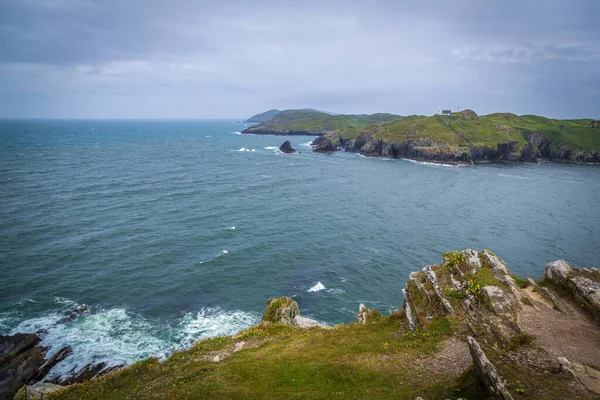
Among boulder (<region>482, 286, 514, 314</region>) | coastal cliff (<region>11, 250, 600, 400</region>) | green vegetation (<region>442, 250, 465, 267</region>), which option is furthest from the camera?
green vegetation (<region>442, 250, 465, 267</region>)

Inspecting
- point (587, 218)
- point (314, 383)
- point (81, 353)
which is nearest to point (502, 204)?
point (587, 218)

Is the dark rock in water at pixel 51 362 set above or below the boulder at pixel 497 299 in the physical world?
below

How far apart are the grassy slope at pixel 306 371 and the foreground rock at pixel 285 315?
547 cm

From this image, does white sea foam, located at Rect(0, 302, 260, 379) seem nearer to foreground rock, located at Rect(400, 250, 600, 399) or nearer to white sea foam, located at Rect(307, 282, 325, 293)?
white sea foam, located at Rect(307, 282, 325, 293)

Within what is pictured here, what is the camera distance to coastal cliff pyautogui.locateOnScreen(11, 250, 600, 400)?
20344 mm

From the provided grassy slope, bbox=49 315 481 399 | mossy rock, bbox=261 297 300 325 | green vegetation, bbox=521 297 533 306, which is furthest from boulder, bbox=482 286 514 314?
mossy rock, bbox=261 297 300 325

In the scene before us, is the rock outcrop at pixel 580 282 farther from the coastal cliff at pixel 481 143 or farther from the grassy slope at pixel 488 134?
the grassy slope at pixel 488 134

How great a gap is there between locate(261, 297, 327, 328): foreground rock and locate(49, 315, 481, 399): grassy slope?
5.47 m

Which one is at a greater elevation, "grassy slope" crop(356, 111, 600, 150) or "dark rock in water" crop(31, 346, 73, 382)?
"grassy slope" crop(356, 111, 600, 150)

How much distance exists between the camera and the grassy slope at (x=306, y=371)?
21.6 metres

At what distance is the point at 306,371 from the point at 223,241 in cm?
4142

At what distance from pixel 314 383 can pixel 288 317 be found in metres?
15.0

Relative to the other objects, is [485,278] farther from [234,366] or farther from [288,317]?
[234,366]

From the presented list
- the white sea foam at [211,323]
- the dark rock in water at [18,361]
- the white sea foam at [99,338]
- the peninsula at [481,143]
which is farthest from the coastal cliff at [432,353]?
the peninsula at [481,143]
